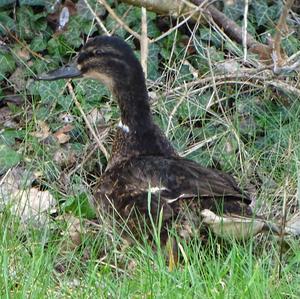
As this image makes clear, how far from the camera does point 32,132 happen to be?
704 cm

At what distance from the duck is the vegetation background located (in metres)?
0.16

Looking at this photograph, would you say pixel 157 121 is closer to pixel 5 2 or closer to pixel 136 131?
pixel 136 131

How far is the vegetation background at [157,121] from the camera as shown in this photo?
15.9ft

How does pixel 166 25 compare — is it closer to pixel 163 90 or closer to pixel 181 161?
pixel 163 90

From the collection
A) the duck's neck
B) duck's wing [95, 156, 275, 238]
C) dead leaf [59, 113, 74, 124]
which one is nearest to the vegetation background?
dead leaf [59, 113, 74, 124]

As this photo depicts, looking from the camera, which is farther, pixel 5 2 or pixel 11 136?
pixel 5 2

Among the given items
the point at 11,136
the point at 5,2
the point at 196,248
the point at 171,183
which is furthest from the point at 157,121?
the point at 196,248

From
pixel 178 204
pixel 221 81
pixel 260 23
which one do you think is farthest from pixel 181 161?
pixel 260 23

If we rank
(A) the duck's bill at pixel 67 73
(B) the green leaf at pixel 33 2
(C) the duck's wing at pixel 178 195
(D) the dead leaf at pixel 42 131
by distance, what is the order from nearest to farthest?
(C) the duck's wing at pixel 178 195
(A) the duck's bill at pixel 67 73
(D) the dead leaf at pixel 42 131
(B) the green leaf at pixel 33 2

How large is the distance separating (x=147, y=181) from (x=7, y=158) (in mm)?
1397

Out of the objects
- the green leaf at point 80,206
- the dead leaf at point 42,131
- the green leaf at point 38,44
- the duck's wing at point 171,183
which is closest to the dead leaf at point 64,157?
the dead leaf at point 42,131

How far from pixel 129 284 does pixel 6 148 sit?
2.59 m

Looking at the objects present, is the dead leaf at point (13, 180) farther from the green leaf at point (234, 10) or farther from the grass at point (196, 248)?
the green leaf at point (234, 10)

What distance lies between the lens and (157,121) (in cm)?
706
